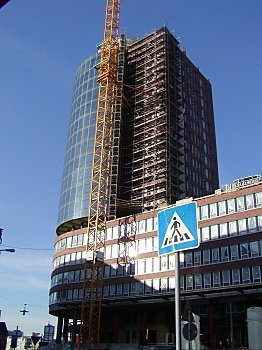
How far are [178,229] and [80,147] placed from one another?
92801mm

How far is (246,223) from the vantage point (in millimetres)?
64188

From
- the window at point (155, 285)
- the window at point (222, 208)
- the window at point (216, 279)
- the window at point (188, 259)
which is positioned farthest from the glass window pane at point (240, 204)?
the window at point (155, 285)

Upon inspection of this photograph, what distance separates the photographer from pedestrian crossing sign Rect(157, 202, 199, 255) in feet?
29.6

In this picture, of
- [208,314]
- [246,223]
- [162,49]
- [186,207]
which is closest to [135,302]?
[208,314]

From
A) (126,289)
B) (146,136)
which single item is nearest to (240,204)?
(126,289)

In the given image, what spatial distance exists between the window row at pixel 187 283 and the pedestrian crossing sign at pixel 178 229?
182 ft

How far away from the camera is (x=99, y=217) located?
3322 inches

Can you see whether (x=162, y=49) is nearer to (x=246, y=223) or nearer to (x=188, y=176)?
Answer: (x=188, y=176)

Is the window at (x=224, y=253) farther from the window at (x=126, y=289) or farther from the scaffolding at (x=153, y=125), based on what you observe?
the scaffolding at (x=153, y=125)

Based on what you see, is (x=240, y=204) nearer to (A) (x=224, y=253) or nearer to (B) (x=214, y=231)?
(B) (x=214, y=231)

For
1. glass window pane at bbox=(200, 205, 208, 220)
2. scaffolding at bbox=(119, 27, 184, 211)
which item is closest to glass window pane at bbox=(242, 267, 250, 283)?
glass window pane at bbox=(200, 205, 208, 220)

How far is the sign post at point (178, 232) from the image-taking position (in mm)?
8969

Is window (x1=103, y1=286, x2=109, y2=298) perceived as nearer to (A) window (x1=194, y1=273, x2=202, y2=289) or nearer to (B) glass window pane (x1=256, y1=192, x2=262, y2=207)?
(A) window (x1=194, y1=273, x2=202, y2=289)

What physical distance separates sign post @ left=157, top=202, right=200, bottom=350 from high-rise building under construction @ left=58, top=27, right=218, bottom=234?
75466 mm
